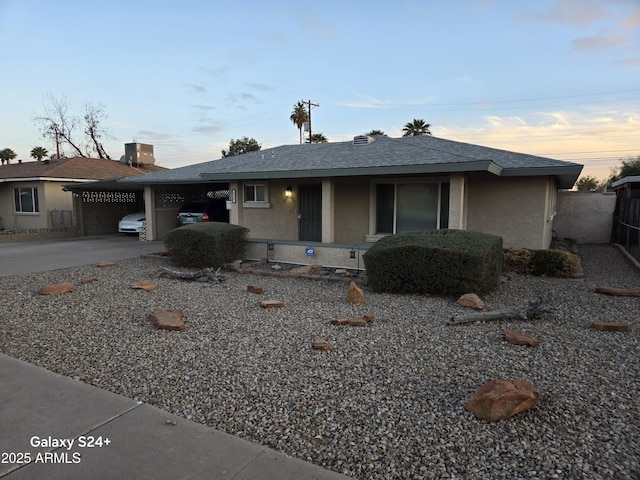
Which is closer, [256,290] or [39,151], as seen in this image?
[256,290]

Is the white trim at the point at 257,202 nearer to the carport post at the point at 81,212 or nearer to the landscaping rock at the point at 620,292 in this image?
the landscaping rock at the point at 620,292

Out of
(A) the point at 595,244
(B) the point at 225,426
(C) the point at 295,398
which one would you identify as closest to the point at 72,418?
(B) the point at 225,426

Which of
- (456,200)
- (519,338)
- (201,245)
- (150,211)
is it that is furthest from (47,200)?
(519,338)

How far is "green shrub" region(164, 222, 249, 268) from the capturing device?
10117mm

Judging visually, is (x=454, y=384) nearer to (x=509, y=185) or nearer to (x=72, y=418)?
(x=72, y=418)

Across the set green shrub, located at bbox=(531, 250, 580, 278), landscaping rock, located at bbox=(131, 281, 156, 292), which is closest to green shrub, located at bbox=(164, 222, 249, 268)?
landscaping rock, located at bbox=(131, 281, 156, 292)

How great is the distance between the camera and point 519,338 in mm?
4789

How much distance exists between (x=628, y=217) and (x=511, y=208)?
6.67 m

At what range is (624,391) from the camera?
141 inches

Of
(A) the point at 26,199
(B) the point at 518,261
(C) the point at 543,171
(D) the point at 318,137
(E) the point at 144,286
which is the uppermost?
(D) the point at 318,137

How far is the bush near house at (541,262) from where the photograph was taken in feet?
30.5

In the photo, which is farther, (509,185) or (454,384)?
(509,185)

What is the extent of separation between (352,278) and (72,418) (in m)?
6.48

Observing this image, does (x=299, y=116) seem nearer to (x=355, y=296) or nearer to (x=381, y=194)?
(x=381, y=194)
